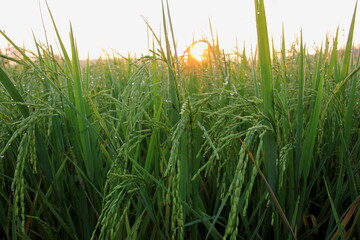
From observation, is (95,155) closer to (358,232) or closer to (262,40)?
(262,40)

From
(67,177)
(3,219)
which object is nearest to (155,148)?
(67,177)

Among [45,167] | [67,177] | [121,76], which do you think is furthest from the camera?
[121,76]

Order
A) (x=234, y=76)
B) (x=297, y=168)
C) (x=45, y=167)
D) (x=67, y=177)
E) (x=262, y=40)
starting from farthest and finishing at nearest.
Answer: (x=234, y=76) < (x=67, y=177) < (x=45, y=167) < (x=297, y=168) < (x=262, y=40)

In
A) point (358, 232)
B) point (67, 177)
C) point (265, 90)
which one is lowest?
point (358, 232)

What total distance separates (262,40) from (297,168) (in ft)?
1.27

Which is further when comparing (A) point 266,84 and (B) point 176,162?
(B) point 176,162

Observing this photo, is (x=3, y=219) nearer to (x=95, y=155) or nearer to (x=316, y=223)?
(x=95, y=155)

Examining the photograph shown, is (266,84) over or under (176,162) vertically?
over

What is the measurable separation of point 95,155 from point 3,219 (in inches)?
15.0

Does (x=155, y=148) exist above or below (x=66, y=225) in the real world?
above

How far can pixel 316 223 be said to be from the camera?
1.06 metres

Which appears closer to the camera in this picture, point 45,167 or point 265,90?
point 265,90

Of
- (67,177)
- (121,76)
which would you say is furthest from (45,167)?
(121,76)

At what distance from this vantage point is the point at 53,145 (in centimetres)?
125
